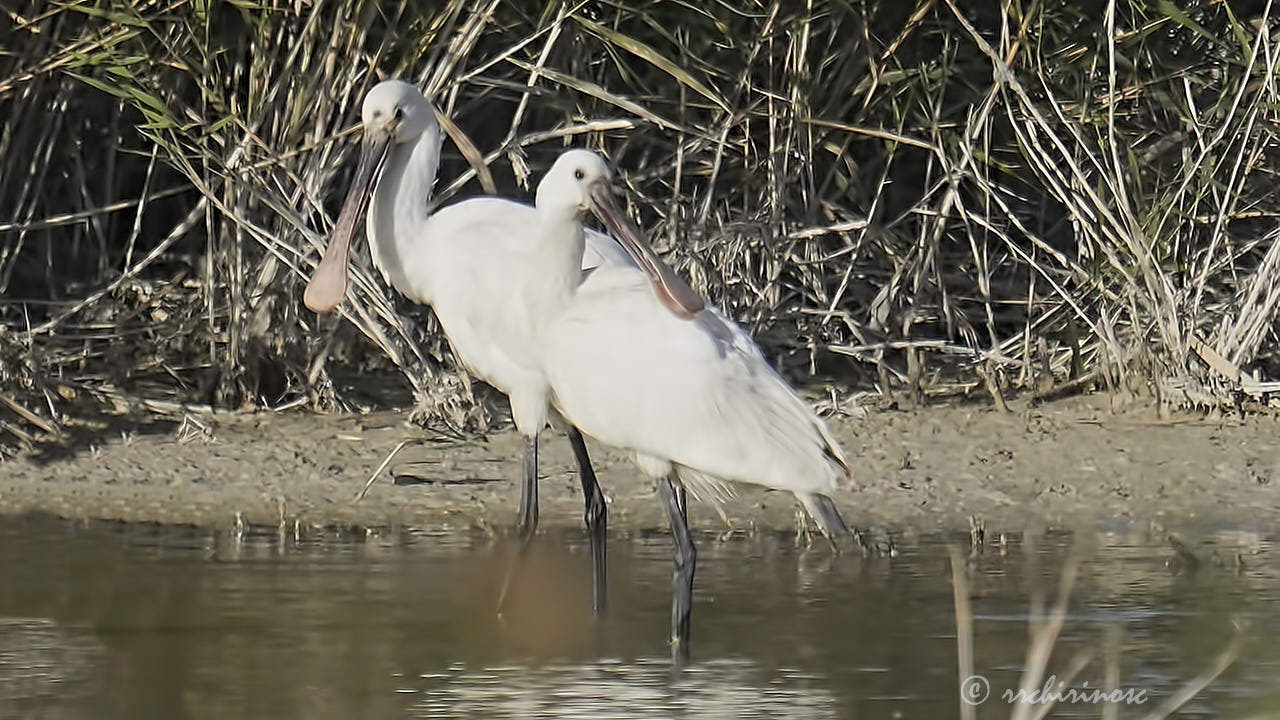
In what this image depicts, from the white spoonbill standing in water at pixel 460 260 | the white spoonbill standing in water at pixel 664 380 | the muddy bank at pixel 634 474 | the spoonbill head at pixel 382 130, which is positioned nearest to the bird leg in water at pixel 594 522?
the white spoonbill standing in water at pixel 460 260

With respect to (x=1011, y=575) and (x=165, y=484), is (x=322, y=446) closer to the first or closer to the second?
(x=165, y=484)

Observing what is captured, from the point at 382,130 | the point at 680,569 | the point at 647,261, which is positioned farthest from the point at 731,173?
the point at 680,569

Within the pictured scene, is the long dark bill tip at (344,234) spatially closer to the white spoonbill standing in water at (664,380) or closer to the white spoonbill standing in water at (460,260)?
the white spoonbill standing in water at (460,260)

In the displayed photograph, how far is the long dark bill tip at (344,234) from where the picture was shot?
21.3 feet

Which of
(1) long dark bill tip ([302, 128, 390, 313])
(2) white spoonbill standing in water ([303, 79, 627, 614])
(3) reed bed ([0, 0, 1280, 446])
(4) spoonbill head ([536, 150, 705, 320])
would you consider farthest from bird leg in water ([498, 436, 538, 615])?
(3) reed bed ([0, 0, 1280, 446])

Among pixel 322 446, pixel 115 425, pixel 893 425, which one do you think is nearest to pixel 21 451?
pixel 115 425

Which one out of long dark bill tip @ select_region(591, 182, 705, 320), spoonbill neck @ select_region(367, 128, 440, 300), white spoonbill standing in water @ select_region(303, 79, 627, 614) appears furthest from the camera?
spoonbill neck @ select_region(367, 128, 440, 300)

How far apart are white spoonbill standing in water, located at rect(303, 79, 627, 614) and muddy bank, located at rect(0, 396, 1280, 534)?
77cm

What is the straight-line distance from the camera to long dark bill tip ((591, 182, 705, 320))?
224 inches

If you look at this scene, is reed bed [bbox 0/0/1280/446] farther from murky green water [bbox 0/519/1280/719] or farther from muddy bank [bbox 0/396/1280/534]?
murky green water [bbox 0/519/1280/719]

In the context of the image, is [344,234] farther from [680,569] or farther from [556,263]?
[680,569]

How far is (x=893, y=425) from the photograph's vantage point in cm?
801

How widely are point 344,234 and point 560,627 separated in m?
1.53

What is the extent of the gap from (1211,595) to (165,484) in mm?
3338
